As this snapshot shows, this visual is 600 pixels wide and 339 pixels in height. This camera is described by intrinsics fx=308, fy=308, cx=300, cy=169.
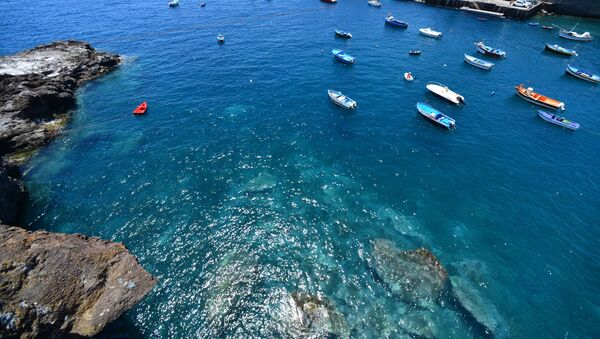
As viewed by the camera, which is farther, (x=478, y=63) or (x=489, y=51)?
(x=489, y=51)

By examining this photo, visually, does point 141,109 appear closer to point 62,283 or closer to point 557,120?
point 62,283

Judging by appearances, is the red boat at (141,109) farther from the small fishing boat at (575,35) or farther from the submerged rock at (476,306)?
the small fishing boat at (575,35)

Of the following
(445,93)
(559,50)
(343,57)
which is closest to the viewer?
(445,93)

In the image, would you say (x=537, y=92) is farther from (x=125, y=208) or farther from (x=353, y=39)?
(x=125, y=208)

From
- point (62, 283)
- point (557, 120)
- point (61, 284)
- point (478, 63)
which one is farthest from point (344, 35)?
point (61, 284)

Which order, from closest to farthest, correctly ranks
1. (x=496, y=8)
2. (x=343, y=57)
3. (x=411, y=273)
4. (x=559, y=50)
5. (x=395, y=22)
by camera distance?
1. (x=411, y=273)
2. (x=343, y=57)
3. (x=559, y=50)
4. (x=395, y=22)
5. (x=496, y=8)

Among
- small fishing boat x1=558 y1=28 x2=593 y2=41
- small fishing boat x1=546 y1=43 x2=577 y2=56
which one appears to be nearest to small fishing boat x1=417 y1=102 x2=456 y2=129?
small fishing boat x1=546 y1=43 x2=577 y2=56

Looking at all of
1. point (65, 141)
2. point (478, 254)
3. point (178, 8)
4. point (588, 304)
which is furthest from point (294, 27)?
point (588, 304)
